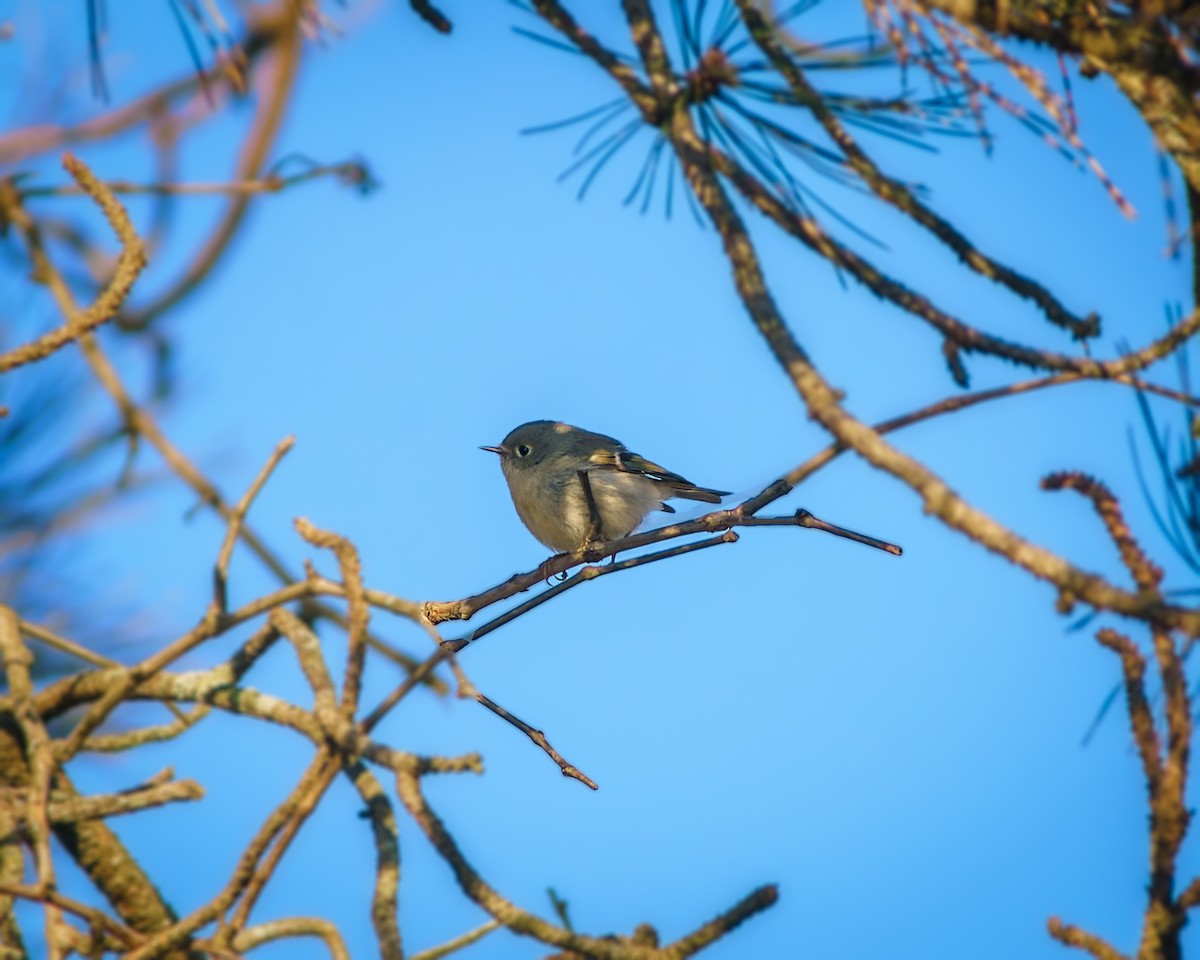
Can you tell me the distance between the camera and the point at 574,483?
370 centimetres

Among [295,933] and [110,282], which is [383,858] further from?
[110,282]

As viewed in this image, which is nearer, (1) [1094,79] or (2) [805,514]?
(2) [805,514]

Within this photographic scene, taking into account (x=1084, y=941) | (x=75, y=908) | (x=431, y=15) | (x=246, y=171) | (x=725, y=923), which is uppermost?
(x=246, y=171)

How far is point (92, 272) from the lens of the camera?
4.24 meters

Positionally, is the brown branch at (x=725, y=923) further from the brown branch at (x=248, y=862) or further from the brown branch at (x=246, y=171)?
the brown branch at (x=246, y=171)

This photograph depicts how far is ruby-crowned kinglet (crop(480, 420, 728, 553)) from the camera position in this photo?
12.1 feet

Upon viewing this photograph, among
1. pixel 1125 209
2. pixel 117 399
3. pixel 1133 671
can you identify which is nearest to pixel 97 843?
pixel 117 399

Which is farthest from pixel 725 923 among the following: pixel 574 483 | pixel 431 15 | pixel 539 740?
pixel 431 15

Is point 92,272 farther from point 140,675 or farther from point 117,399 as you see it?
point 140,675

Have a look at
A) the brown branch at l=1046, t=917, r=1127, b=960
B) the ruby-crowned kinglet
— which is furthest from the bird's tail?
the brown branch at l=1046, t=917, r=1127, b=960

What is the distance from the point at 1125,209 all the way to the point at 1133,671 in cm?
92

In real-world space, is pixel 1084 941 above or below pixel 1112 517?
below

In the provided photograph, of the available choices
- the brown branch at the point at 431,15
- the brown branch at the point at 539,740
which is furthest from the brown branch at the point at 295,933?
the brown branch at the point at 431,15

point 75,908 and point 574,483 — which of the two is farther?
point 574,483
